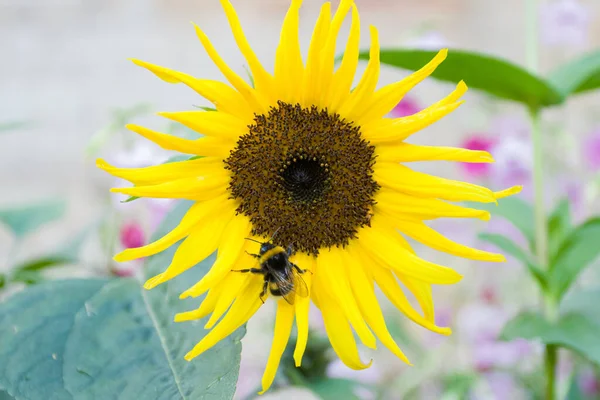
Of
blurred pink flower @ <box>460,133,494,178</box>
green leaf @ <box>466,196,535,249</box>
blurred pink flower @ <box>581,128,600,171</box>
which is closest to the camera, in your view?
green leaf @ <box>466,196,535,249</box>

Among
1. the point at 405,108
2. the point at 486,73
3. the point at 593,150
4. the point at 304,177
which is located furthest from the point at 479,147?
the point at 304,177

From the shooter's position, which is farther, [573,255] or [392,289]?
[573,255]

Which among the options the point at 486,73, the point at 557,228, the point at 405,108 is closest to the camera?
the point at 486,73

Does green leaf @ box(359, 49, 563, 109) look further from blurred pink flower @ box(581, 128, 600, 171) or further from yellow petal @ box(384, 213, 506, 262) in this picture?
blurred pink flower @ box(581, 128, 600, 171)

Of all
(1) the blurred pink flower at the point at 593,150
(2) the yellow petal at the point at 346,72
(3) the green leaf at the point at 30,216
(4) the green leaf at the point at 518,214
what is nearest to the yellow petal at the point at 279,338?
(2) the yellow petal at the point at 346,72

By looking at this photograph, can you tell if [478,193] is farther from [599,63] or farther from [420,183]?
[599,63]

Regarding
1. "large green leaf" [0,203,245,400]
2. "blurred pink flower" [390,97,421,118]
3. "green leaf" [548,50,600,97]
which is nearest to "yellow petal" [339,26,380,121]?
"large green leaf" [0,203,245,400]

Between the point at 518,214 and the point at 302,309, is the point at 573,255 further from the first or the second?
the point at 302,309
